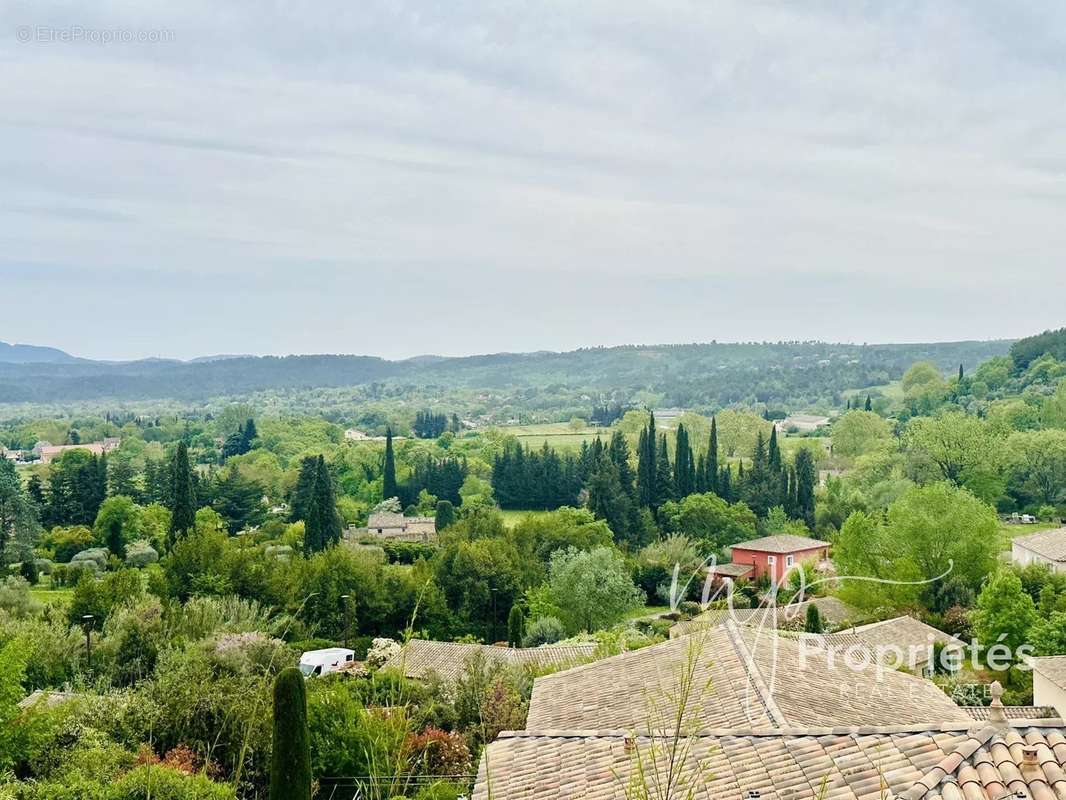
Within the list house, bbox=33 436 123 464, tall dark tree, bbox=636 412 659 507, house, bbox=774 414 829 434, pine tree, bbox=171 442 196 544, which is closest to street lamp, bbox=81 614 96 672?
pine tree, bbox=171 442 196 544

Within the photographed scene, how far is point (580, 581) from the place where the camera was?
3225 cm

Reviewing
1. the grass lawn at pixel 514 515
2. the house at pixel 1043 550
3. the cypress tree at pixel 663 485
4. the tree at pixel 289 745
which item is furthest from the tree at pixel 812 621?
the grass lawn at pixel 514 515

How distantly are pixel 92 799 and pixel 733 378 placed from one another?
633 feet

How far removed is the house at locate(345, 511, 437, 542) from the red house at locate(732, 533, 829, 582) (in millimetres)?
14709

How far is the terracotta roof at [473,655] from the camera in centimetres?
2103

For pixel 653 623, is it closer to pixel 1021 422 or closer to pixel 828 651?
pixel 828 651

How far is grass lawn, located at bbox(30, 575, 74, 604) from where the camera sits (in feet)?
108

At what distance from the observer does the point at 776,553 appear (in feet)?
134

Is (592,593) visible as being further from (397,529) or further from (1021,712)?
(397,529)

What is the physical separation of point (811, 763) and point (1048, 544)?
29.6m

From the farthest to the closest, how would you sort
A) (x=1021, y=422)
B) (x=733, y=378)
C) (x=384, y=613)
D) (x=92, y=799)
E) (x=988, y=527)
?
1. (x=733, y=378)
2. (x=1021, y=422)
3. (x=384, y=613)
4. (x=988, y=527)
5. (x=92, y=799)

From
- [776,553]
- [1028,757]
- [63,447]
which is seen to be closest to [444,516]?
[776,553]

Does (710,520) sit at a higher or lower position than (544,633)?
lower

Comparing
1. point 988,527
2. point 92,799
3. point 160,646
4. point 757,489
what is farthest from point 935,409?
point 92,799
